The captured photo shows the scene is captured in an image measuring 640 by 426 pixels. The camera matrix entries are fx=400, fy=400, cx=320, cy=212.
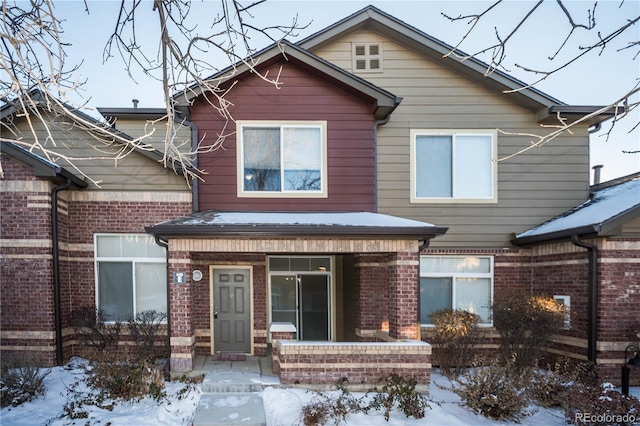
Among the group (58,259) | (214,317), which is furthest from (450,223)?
(58,259)

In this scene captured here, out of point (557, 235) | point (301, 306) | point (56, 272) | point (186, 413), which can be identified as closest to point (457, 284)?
point (557, 235)

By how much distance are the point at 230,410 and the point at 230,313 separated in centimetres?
326

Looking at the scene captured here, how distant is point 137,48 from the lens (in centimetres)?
474

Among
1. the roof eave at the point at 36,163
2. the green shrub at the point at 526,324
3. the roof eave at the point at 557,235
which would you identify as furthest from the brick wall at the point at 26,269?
the roof eave at the point at 557,235

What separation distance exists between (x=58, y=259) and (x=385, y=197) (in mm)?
7130

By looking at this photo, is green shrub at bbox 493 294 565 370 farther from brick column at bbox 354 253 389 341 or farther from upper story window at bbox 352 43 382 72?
upper story window at bbox 352 43 382 72

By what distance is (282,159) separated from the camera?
890 cm

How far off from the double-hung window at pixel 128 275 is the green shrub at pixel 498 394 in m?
6.45

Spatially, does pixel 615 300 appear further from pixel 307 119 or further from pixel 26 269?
pixel 26 269

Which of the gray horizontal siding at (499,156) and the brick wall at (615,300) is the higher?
the gray horizontal siding at (499,156)

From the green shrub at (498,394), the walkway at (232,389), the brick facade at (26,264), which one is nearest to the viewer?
the walkway at (232,389)

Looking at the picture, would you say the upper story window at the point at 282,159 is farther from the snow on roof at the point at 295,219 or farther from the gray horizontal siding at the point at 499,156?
the gray horizontal siding at the point at 499,156

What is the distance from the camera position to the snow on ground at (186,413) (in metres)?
5.98

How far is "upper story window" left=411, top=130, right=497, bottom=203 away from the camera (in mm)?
9594
